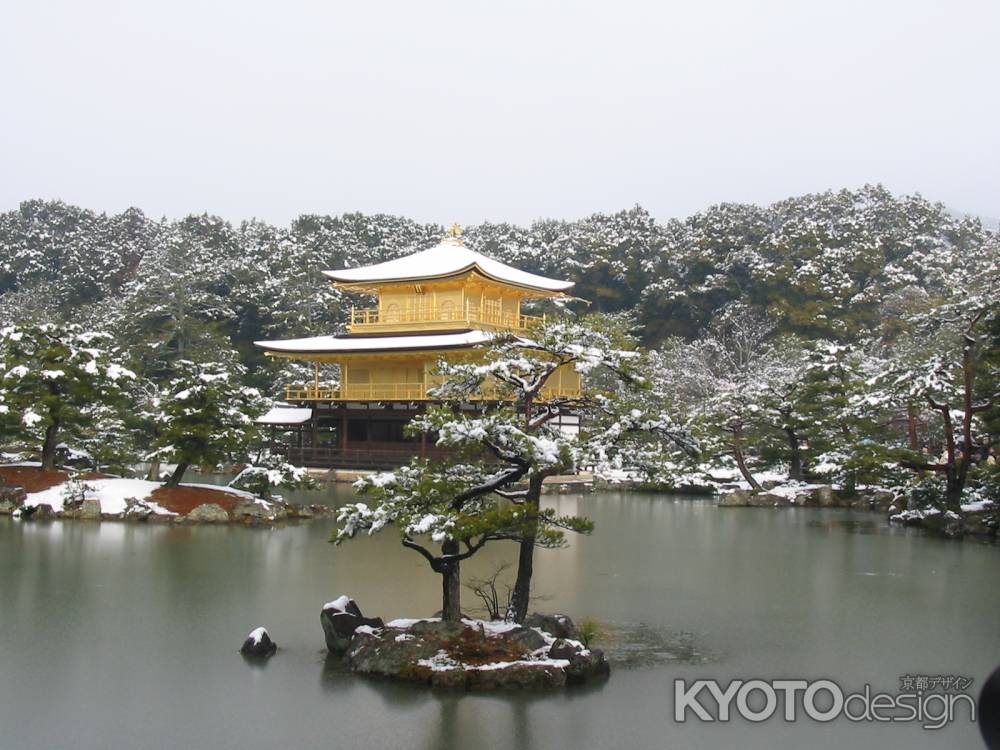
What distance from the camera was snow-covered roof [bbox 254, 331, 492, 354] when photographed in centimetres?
2514

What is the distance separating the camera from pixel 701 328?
1567 inches

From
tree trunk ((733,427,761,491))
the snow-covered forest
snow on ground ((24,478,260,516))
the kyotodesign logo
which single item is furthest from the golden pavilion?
the kyotodesign logo

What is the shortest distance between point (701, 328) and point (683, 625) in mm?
31728

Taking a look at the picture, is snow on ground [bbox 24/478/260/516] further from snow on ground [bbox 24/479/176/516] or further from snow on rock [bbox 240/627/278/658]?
snow on rock [bbox 240/627/278/658]

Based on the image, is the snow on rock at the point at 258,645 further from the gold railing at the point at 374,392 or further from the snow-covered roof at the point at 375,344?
the gold railing at the point at 374,392

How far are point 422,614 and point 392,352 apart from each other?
17.2 meters

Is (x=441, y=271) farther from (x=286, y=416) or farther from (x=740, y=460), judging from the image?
(x=740, y=460)

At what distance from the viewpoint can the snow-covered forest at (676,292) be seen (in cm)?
2272

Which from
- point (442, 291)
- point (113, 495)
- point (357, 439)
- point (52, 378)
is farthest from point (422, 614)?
point (442, 291)

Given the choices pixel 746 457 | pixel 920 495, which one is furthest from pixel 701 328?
pixel 920 495

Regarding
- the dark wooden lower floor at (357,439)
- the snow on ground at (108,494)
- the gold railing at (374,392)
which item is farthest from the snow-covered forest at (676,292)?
the dark wooden lower floor at (357,439)

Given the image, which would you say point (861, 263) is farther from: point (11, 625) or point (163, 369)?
point (11, 625)

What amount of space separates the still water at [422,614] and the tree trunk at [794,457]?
288 inches

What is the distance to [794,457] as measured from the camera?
22812 mm
